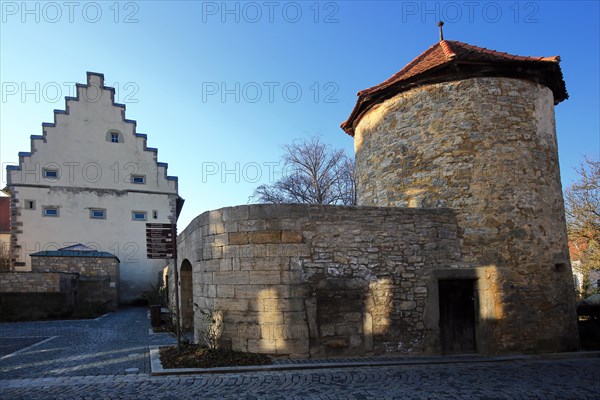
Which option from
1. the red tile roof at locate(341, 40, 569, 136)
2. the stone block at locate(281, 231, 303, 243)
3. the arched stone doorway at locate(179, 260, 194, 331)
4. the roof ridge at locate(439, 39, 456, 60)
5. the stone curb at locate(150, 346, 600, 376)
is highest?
the roof ridge at locate(439, 39, 456, 60)

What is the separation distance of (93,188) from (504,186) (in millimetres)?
23472

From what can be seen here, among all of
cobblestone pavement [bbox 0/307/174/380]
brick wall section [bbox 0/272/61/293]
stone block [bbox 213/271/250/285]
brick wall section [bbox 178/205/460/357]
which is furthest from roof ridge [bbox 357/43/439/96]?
brick wall section [bbox 0/272/61/293]

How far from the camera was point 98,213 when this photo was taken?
25578 mm

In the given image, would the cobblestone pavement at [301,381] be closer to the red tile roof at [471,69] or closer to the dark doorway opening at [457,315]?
the dark doorway opening at [457,315]

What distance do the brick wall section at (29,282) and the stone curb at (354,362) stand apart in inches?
444

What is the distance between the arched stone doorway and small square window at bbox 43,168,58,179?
1733 cm

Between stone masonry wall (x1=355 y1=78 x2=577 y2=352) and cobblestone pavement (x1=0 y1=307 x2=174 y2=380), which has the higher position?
stone masonry wall (x1=355 y1=78 x2=577 y2=352)

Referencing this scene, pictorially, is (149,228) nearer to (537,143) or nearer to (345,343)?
(345,343)

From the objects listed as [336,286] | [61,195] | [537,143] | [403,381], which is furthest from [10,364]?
[61,195]

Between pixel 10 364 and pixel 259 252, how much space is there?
16.8ft

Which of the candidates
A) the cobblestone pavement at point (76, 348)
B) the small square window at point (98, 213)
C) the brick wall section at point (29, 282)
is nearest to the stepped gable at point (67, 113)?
the small square window at point (98, 213)

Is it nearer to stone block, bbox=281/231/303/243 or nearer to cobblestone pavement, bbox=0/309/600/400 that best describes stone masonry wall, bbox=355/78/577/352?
cobblestone pavement, bbox=0/309/600/400

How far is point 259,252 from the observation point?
27.1 ft

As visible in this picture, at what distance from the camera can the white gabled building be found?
24.2 m
